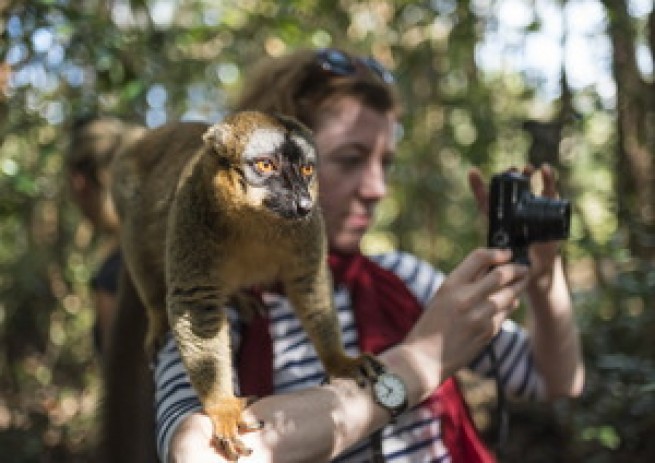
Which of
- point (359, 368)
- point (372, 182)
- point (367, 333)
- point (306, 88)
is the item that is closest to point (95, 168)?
point (306, 88)

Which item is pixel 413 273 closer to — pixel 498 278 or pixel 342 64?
pixel 498 278

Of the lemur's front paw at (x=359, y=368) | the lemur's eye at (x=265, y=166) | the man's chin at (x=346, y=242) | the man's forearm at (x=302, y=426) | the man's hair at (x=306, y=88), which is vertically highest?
the man's hair at (x=306, y=88)

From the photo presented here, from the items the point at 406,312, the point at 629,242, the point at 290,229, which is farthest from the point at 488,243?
the point at 629,242

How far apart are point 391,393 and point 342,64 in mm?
900

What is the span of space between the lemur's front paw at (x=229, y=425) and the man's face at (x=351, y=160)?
0.64 metres

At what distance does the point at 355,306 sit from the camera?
2061mm

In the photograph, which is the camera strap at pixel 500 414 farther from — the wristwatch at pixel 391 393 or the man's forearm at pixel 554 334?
the wristwatch at pixel 391 393

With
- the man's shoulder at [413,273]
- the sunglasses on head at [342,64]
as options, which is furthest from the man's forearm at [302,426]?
the sunglasses on head at [342,64]

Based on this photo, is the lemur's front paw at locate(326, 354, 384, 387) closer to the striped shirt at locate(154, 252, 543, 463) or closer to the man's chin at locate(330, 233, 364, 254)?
the striped shirt at locate(154, 252, 543, 463)

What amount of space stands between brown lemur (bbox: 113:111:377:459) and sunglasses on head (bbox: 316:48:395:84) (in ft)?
1.02

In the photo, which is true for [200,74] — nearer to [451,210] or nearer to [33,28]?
[451,210]

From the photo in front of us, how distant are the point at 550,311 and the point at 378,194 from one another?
61 cm

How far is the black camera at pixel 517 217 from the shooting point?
1824 mm

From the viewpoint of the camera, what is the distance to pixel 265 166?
1749 mm
